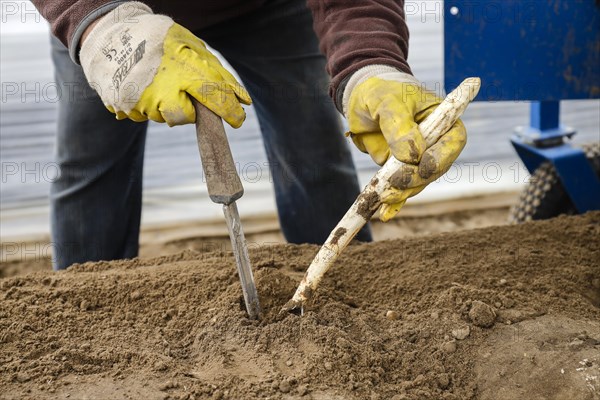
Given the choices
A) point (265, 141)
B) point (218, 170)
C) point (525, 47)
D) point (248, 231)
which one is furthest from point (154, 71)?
point (248, 231)

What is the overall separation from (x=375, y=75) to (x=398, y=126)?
20cm

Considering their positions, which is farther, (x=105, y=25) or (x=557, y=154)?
(x=557, y=154)

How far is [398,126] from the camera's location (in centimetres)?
150

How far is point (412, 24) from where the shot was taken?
4.14m

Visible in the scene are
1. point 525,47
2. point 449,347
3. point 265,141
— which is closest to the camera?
point 449,347

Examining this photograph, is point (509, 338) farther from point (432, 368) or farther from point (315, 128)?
point (315, 128)

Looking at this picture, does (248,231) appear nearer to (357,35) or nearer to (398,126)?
(357,35)

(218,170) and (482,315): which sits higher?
(218,170)

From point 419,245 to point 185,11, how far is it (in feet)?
3.06

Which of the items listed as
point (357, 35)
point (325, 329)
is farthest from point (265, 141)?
point (325, 329)

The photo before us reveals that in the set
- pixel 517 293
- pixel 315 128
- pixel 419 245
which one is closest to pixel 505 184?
pixel 315 128

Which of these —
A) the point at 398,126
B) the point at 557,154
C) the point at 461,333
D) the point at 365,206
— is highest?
the point at 398,126

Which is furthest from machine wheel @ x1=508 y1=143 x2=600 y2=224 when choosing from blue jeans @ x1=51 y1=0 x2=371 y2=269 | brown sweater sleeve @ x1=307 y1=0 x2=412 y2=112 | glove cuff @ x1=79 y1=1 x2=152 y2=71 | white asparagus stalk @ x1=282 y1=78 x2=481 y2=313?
glove cuff @ x1=79 y1=1 x2=152 y2=71

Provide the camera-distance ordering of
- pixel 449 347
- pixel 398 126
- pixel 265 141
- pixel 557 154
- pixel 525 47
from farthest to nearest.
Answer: pixel 557 154
pixel 265 141
pixel 525 47
pixel 398 126
pixel 449 347
